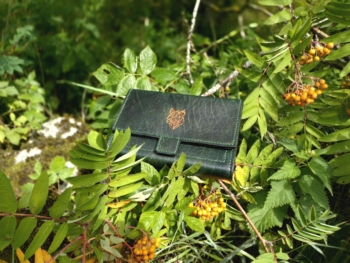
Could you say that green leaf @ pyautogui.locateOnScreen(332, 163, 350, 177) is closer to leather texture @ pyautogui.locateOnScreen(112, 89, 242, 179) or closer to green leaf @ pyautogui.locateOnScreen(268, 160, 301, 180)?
green leaf @ pyautogui.locateOnScreen(268, 160, 301, 180)

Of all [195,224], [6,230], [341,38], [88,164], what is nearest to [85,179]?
[88,164]

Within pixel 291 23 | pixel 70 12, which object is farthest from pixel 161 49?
pixel 291 23

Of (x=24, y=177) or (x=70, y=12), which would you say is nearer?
(x=24, y=177)

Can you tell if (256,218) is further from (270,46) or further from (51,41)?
(51,41)

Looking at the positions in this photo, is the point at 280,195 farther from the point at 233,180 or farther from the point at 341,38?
the point at 341,38

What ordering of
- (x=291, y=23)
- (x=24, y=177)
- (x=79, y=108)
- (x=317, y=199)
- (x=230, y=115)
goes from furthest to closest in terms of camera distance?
(x=79, y=108) < (x=24, y=177) < (x=291, y=23) < (x=230, y=115) < (x=317, y=199)

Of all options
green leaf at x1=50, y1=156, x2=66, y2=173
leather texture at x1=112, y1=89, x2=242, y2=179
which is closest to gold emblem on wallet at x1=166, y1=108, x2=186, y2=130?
leather texture at x1=112, y1=89, x2=242, y2=179
